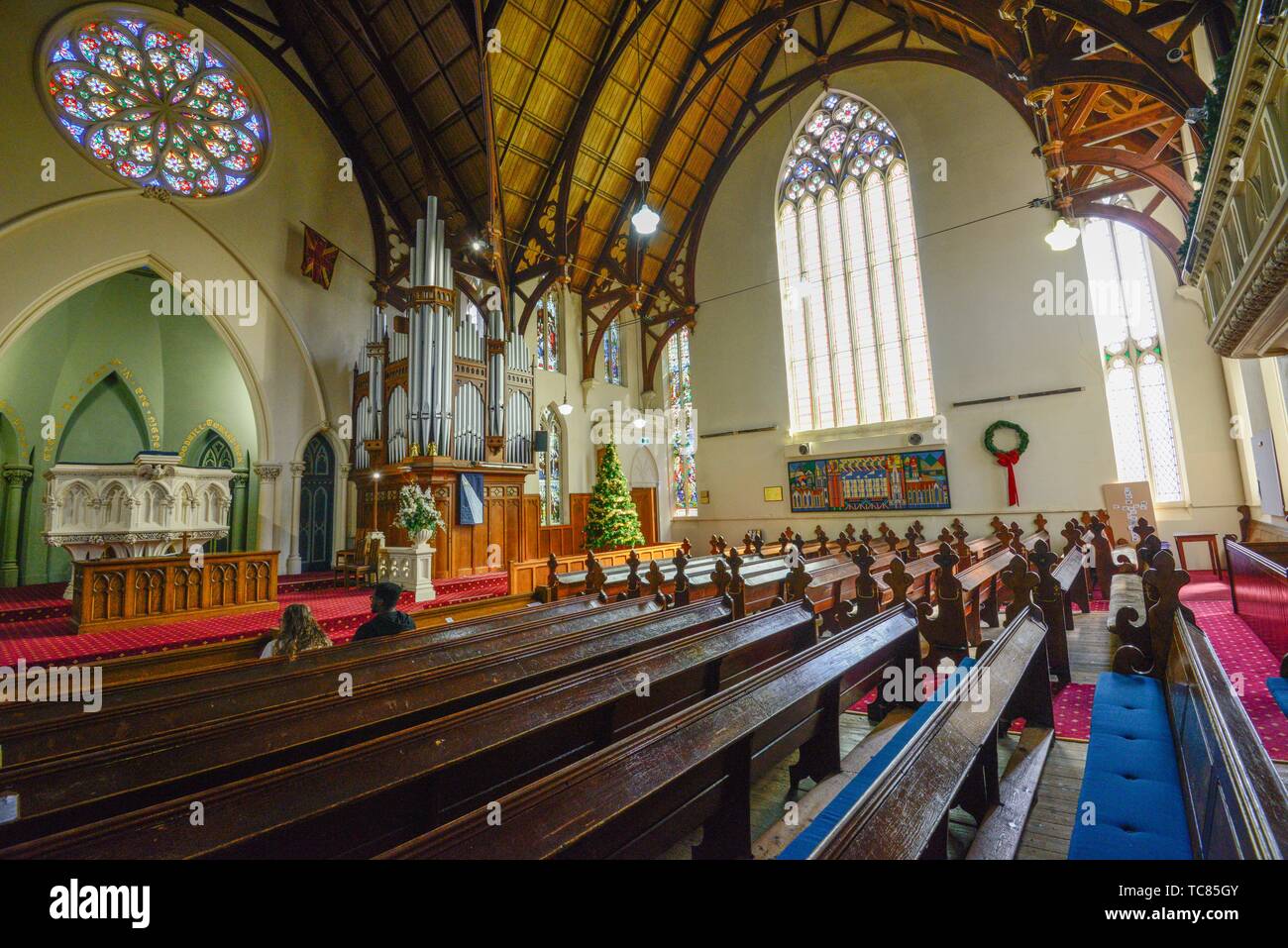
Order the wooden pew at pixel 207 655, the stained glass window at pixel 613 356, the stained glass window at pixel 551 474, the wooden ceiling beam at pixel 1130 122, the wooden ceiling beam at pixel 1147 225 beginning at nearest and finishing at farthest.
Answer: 1. the wooden pew at pixel 207 655
2. the wooden ceiling beam at pixel 1130 122
3. the wooden ceiling beam at pixel 1147 225
4. the stained glass window at pixel 551 474
5. the stained glass window at pixel 613 356

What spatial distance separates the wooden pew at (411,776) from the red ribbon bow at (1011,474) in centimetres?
861

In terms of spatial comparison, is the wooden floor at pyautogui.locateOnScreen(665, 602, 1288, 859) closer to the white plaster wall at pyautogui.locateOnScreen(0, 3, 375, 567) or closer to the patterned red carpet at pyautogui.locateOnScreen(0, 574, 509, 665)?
the patterned red carpet at pyautogui.locateOnScreen(0, 574, 509, 665)

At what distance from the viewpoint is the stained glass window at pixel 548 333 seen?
11797 millimetres

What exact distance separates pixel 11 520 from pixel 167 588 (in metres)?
5.67

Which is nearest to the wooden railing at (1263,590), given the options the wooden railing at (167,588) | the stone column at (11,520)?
the wooden railing at (167,588)

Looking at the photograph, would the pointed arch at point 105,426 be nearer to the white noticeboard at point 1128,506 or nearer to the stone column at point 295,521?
the stone column at point 295,521

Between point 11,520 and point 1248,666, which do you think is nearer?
point 1248,666

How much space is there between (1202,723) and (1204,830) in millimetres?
225

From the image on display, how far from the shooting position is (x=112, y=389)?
30.6 ft

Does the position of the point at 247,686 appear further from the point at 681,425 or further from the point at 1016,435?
the point at 681,425

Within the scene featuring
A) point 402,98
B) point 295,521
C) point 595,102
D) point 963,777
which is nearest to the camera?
point 963,777

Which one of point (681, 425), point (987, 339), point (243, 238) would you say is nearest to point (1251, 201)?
point (987, 339)

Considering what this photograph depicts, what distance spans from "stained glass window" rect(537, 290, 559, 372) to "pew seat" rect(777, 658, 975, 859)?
10.6m

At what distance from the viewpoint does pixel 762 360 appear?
38.1 ft
